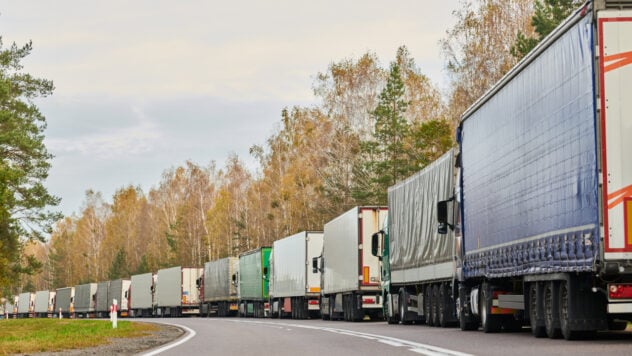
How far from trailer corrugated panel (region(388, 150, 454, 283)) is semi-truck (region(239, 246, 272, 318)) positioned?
862 inches

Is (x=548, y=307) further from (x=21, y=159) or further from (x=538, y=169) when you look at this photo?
(x=21, y=159)

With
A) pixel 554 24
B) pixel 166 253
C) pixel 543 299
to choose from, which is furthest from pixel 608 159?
pixel 166 253

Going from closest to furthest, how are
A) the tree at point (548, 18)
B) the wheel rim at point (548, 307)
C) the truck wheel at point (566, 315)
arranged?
the truck wheel at point (566, 315)
the wheel rim at point (548, 307)
the tree at point (548, 18)

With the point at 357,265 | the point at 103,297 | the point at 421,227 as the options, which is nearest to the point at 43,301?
the point at 103,297

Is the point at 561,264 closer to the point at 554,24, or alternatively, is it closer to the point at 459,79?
the point at 554,24

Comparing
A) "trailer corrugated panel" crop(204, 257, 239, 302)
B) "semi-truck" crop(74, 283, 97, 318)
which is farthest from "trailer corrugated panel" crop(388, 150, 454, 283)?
"semi-truck" crop(74, 283, 97, 318)

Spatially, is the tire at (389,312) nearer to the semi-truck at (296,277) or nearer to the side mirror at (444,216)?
the side mirror at (444,216)

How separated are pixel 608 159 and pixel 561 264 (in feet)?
7.17

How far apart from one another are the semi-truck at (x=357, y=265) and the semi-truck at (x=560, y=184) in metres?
13.1

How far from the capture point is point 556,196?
1583 cm

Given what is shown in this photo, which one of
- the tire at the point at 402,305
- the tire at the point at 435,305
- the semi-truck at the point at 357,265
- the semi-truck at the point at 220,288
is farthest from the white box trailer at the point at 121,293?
the tire at the point at 435,305

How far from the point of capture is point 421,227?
27438 mm

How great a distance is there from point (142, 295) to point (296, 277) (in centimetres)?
3576

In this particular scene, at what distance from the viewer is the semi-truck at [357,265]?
114ft
